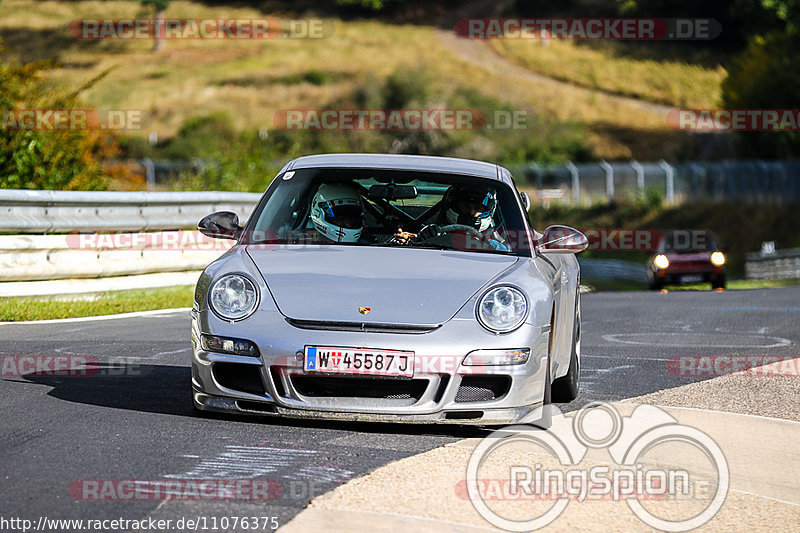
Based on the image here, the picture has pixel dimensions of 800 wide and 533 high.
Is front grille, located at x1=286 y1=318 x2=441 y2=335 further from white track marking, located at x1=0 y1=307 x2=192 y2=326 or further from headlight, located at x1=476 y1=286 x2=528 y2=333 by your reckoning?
white track marking, located at x1=0 y1=307 x2=192 y2=326

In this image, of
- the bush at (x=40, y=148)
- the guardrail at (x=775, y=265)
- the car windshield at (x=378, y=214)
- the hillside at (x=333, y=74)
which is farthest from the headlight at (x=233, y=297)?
the hillside at (x=333, y=74)

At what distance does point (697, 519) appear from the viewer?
508 cm

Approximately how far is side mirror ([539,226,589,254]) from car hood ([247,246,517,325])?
557 mm

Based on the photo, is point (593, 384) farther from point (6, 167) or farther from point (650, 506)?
point (6, 167)

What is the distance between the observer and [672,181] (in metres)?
48.0

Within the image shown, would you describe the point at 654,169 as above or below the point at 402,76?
below

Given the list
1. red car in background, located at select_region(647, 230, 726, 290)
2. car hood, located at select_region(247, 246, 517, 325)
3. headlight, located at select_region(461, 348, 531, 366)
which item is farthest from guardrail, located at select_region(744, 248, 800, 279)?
headlight, located at select_region(461, 348, 531, 366)

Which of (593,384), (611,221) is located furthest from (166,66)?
(593,384)

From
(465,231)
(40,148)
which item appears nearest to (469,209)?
(465,231)

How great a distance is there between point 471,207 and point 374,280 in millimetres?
1431

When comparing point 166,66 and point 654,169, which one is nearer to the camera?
point 654,169

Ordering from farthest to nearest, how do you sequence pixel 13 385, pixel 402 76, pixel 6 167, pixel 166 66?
pixel 166 66 < pixel 402 76 < pixel 6 167 < pixel 13 385

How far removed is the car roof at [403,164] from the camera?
7669 millimetres

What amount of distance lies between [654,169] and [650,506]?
44238mm
